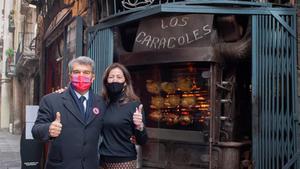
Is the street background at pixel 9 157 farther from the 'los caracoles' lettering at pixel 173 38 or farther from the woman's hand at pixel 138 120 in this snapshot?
the woman's hand at pixel 138 120

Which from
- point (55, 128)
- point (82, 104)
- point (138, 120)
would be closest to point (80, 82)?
point (82, 104)

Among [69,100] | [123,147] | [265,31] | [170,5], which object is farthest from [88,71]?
[265,31]

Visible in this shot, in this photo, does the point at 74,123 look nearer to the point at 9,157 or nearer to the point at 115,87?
the point at 115,87

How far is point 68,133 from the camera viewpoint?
352cm

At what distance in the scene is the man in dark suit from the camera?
11.5 ft

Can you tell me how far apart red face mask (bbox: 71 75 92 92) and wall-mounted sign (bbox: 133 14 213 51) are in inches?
138

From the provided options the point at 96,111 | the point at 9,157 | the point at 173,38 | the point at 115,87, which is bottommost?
the point at 9,157

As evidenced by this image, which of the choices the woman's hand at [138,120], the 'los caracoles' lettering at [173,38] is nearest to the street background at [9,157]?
the 'los caracoles' lettering at [173,38]

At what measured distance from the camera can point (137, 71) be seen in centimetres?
845

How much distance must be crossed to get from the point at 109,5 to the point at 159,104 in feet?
6.70

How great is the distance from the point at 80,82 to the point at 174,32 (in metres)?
3.89

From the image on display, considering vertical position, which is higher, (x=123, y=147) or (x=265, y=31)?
(x=265, y=31)

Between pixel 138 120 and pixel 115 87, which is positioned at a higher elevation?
pixel 115 87

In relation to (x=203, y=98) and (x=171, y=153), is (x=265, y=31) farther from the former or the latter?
(x=171, y=153)
